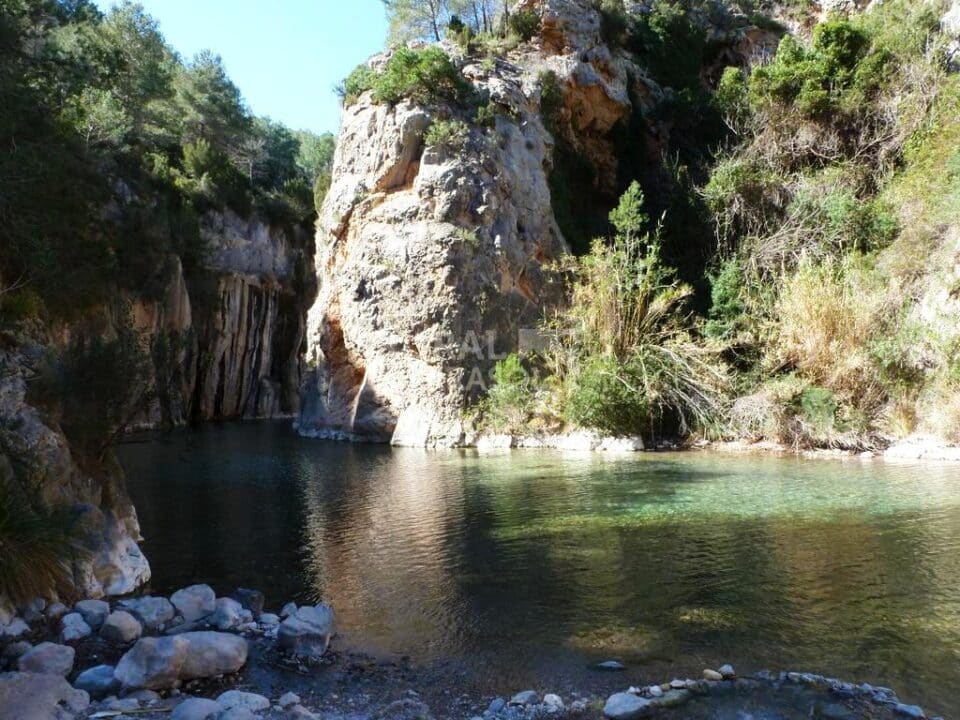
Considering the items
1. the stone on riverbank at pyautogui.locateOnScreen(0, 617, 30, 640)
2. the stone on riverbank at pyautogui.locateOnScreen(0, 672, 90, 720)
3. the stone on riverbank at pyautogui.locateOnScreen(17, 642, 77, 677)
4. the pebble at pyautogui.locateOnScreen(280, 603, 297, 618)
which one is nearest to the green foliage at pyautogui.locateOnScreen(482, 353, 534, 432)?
the pebble at pyautogui.locateOnScreen(280, 603, 297, 618)

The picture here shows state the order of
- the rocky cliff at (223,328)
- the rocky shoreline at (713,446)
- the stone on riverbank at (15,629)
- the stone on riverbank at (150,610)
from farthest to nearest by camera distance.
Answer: the rocky shoreline at (713,446) < the rocky cliff at (223,328) < the stone on riverbank at (150,610) < the stone on riverbank at (15,629)

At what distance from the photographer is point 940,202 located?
18.9 m

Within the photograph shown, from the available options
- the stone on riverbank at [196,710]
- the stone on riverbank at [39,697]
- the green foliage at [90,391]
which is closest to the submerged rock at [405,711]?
the stone on riverbank at [196,710]

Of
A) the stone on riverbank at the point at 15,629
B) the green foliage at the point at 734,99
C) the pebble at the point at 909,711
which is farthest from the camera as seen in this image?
the green foliage at the point at 734,99

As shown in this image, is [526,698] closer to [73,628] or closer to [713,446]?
[73,628]

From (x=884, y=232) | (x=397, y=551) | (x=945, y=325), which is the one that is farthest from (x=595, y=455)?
(x=884, y=232)

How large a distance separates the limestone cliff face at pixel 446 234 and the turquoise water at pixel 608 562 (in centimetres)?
796

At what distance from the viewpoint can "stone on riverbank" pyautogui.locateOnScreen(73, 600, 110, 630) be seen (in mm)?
6266

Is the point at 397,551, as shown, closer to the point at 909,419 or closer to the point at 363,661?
the point at 363,661

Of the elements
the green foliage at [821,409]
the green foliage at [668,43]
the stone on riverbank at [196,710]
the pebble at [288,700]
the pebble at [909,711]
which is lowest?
the pebble at [288,700]

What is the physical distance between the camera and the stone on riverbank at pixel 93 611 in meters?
6.27

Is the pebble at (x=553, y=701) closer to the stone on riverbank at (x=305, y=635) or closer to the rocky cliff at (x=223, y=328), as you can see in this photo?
the stone on riverbank at (x=305, y=635)

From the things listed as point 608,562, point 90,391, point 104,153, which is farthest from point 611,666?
point 104,153

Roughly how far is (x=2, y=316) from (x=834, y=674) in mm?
9466
